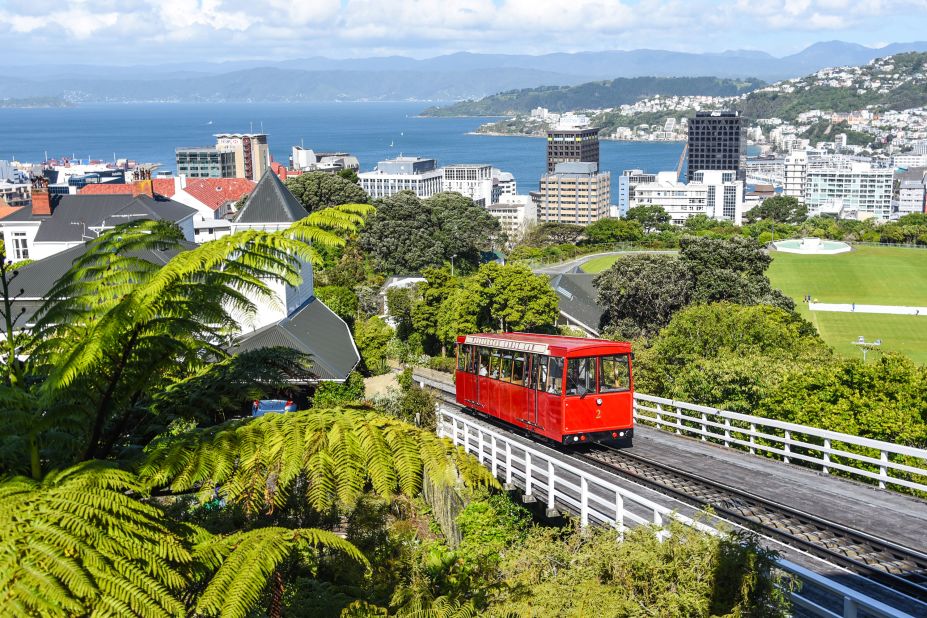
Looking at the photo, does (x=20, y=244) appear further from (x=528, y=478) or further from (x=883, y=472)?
(x=883, y=472)

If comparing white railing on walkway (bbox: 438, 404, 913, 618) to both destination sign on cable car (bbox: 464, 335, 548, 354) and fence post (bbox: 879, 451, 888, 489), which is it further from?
fence post (bbox: 879, 451, 888, 489)

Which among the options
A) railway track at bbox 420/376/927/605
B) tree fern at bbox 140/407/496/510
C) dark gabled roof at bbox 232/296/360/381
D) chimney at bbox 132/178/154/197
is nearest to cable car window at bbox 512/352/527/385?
railway track at bbox 420/376/927/605

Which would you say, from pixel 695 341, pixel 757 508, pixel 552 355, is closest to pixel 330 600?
pixel 757 508

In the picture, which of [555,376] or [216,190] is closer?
[555,376]

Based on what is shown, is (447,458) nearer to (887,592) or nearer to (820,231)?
(887,592)

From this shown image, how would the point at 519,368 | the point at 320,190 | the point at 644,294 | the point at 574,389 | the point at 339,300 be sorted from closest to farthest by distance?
the point at 574,389 → the point at 519,368 → the point at 339,300 → the point at 644,294 → the point at 320,190

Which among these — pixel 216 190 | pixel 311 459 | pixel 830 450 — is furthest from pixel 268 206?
pixel 216 190

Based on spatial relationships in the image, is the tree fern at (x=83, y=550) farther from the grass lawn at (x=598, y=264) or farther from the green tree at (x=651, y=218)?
the green tree at (x=651, y=218)
